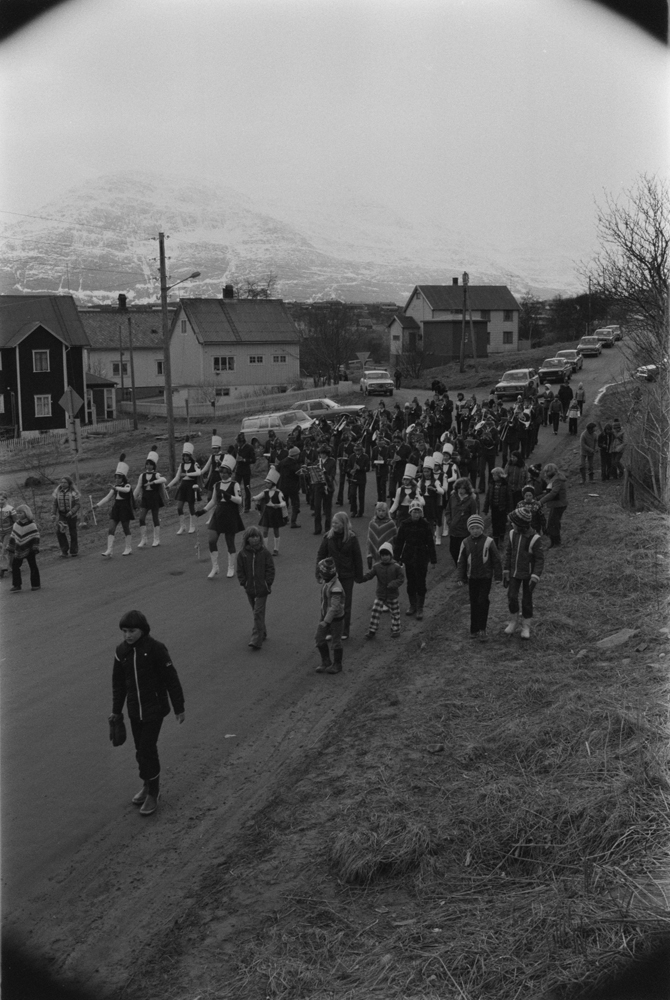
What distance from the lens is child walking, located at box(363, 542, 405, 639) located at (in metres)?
12.8

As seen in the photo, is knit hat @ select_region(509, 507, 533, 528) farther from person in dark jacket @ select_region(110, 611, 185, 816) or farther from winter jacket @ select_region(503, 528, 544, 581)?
person in dark jacket @ select_region(110, 611, 185, 816)

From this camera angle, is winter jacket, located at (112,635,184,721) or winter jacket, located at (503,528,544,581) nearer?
winter jacket, located at (112,635,184,721)

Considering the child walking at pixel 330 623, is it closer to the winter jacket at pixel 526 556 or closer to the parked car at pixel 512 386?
the winter jacket at pixel 526 556

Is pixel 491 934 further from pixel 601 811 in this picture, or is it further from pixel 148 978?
pixel 148 978

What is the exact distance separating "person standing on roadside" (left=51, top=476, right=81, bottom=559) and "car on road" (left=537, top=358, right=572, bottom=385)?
112ft

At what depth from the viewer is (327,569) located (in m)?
11.7

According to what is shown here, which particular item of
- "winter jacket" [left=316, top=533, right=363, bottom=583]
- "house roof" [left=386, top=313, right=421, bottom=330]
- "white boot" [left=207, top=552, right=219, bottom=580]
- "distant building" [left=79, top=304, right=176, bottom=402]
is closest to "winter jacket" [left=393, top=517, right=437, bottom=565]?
"winter jacket" [left=316, top=533, right=363, bottom=583]

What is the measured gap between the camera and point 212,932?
6.38 m

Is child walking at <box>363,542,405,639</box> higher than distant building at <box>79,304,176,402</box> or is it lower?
lower

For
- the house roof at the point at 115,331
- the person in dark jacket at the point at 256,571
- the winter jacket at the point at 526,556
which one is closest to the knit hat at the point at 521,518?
the winter jacket at the point at 526,556

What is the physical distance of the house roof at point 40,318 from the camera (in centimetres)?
5231

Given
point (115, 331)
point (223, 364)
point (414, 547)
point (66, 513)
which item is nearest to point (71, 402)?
point (66, 513)

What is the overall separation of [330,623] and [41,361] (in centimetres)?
4559

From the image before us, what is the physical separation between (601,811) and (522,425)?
18.6 m
